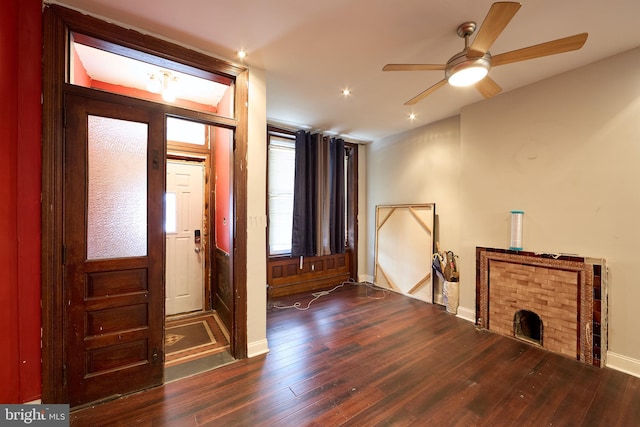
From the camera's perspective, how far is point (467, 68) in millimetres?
1734

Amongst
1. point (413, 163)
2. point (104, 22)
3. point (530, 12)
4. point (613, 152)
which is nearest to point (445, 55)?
point (530, 12)

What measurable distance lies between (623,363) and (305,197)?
3.98 metres

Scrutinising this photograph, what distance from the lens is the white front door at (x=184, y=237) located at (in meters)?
3.37

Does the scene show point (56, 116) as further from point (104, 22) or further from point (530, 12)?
point (530, 12)

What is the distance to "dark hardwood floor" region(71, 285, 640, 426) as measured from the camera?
66.3 inches

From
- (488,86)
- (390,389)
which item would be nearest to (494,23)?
(488,86)

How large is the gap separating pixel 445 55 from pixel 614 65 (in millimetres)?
1541

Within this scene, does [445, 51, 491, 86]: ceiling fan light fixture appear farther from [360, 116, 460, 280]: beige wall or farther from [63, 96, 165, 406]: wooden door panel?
[63, 96, 165, 406]: wooden door panel

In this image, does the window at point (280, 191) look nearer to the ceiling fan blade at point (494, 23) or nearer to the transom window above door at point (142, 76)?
the transom window above door at point (142, 76)

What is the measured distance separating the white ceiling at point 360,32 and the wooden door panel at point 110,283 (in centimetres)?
77

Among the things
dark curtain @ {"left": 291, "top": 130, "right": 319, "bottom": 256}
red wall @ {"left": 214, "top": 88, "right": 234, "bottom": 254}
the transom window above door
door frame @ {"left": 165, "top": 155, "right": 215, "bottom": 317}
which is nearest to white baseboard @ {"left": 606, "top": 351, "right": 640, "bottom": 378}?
dark curtain @ {"left": 291, "top": 130, "right": 319, "bottom": 256}

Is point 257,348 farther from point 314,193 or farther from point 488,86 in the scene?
point 488,86

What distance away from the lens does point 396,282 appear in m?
4.46

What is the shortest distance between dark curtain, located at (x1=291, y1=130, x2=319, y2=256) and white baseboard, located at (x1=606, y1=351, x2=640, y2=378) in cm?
356
